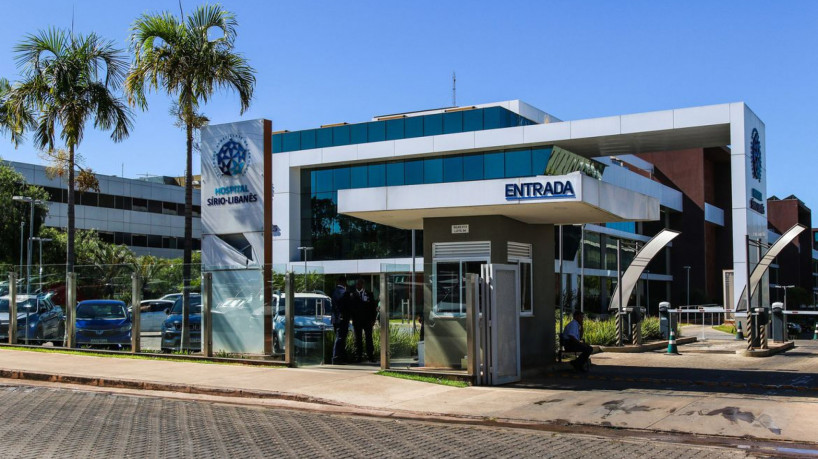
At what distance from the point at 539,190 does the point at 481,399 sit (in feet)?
13.3

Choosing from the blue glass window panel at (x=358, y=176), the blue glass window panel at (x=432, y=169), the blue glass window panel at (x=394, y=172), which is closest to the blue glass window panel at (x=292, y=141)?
the blue glass window panel at (x=358, y=176)

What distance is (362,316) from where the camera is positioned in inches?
700

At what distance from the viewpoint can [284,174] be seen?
2373 inches

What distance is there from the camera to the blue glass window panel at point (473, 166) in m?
54.2

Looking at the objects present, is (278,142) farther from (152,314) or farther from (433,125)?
(152,314)

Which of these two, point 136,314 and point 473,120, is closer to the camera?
point 136,314

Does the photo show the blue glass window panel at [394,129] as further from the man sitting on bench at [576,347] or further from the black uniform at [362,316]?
the man sitting on bench at [576,347]

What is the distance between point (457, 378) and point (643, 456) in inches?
249

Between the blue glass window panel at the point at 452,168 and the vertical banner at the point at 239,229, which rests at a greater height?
the blue glass window panel at the point at 452,168

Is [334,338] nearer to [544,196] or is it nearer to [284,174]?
[544,196]

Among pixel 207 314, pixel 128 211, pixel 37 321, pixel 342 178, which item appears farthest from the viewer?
pixel 128 211

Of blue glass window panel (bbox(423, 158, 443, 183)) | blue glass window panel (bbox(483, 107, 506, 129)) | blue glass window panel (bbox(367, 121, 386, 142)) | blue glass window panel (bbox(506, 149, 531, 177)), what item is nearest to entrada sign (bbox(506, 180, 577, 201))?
blue glass window panel (bbox(506, 149, 531, 177))

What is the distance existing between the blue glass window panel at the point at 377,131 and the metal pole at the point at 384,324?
42.6 m

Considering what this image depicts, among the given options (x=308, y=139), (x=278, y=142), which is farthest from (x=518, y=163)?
(x=278, y=142)
